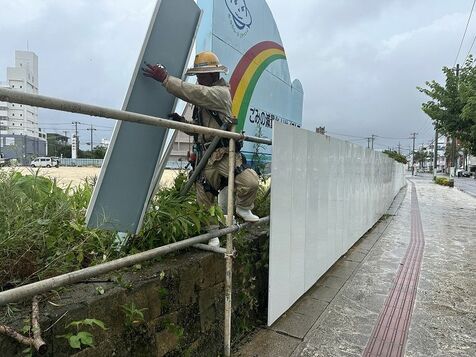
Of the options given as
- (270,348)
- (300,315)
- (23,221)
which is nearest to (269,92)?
(300,315)

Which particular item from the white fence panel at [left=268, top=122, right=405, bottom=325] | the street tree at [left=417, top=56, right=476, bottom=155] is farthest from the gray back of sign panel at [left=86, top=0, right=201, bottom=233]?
the street tree at [left=417, top=56, right=476, bottom=155]

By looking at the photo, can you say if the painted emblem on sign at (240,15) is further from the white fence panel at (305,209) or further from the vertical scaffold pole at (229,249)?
the vertical scaffold pole at (229,249)

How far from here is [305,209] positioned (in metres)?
3.80

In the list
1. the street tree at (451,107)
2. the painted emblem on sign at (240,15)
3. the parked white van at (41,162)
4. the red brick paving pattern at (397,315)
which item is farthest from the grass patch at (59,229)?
the street tree at (451,107)

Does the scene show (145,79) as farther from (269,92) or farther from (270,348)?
(269,92)

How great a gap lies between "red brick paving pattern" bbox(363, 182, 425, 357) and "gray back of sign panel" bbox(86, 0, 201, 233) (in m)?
2.15

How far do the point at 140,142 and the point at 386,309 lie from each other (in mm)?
3021

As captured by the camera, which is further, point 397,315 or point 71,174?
point 397,315

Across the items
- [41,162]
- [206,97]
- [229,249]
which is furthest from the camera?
[229,249]

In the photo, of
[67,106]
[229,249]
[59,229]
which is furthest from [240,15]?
[67,106]

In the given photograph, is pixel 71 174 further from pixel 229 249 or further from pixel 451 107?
pixel 451 107

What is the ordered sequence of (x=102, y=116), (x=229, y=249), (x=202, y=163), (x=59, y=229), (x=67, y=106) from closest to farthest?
(x=67, y=106), (x=102, y=116), (x=59, y=229), (x=229, y=249), (x=202, y=163)

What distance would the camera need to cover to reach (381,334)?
10.8 feet

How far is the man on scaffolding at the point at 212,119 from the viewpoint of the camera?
2.51 meters
